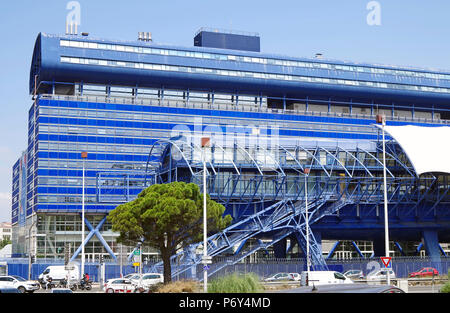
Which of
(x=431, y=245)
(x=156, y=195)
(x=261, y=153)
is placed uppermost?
(x=261, y=153)

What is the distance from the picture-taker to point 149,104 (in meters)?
111

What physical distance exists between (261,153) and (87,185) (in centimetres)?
3873

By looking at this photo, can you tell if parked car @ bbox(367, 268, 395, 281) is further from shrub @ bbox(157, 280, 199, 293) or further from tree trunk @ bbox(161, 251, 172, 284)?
shrub @ bbox(157, 280, 199, 293)

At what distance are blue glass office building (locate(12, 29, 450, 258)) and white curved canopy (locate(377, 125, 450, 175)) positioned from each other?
15162mm

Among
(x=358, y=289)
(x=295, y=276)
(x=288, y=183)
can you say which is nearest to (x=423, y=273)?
(x=295, y=276)

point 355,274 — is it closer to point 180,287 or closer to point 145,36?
point 180,287

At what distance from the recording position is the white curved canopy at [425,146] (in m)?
73.1

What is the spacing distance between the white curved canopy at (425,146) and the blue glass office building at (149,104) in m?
15.2

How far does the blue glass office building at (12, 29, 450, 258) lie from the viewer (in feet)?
336

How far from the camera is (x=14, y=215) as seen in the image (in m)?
135

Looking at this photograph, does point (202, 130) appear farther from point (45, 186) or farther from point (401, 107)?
point (401, 107)

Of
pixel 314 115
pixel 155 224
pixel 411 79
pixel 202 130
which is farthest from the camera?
pixel 411 79

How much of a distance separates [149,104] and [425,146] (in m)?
50.9

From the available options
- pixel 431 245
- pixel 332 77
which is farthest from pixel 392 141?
pixel 332 77
